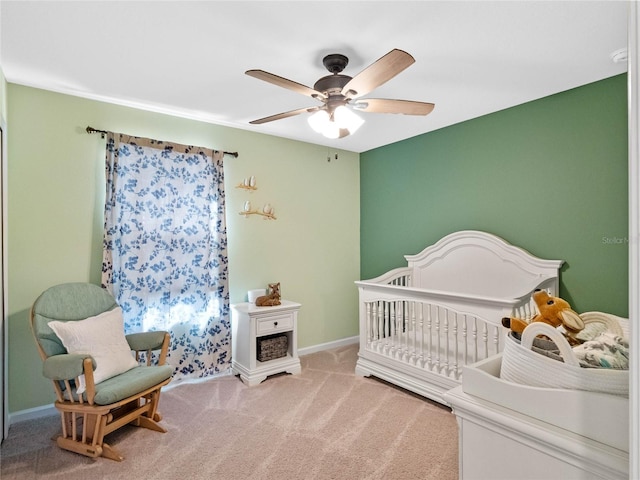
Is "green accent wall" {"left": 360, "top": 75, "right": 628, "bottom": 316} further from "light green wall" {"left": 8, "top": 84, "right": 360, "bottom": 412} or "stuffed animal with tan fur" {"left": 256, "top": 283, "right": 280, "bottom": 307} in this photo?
"stuffed animal with tan fur" {"left": 256, "top": 283, "right": 280, "bottom": 307}

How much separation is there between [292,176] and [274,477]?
290 cm

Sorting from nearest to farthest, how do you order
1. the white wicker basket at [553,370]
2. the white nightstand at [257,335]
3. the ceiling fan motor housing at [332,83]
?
1. the white wicker basket at [553,370]
2. the ceiling fan motor housing at [332,83]
3. the white nightstand at [257,335]

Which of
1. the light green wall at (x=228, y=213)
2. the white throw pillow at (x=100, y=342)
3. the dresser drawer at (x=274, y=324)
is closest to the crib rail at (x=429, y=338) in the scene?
the dresser drawer at (x=274, y=324)

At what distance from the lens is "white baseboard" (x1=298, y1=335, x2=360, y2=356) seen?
409 centimetres

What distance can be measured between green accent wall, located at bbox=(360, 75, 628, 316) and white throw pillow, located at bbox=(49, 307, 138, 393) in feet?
9.55

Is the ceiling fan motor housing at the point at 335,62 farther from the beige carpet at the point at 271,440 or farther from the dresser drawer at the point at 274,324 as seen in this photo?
the beige carpet at the point at 271,440

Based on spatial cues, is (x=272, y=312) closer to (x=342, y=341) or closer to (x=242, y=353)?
(x=242, y=353)

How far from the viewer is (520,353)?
3.43 ft

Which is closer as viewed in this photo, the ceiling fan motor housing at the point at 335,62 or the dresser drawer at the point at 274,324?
the ceiling fan motor housing at the point at 335,62

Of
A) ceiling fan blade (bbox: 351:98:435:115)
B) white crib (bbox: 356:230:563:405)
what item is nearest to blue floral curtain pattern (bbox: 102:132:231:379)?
white crib (bbox: 356:230:563:405)

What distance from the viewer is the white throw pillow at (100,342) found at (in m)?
2.23

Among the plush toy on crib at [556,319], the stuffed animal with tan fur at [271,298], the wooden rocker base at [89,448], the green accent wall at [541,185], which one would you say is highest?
the green accent wall at [541,185]

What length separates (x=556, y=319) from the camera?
48.5 inches

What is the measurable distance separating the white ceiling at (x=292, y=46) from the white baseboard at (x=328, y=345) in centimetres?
266
